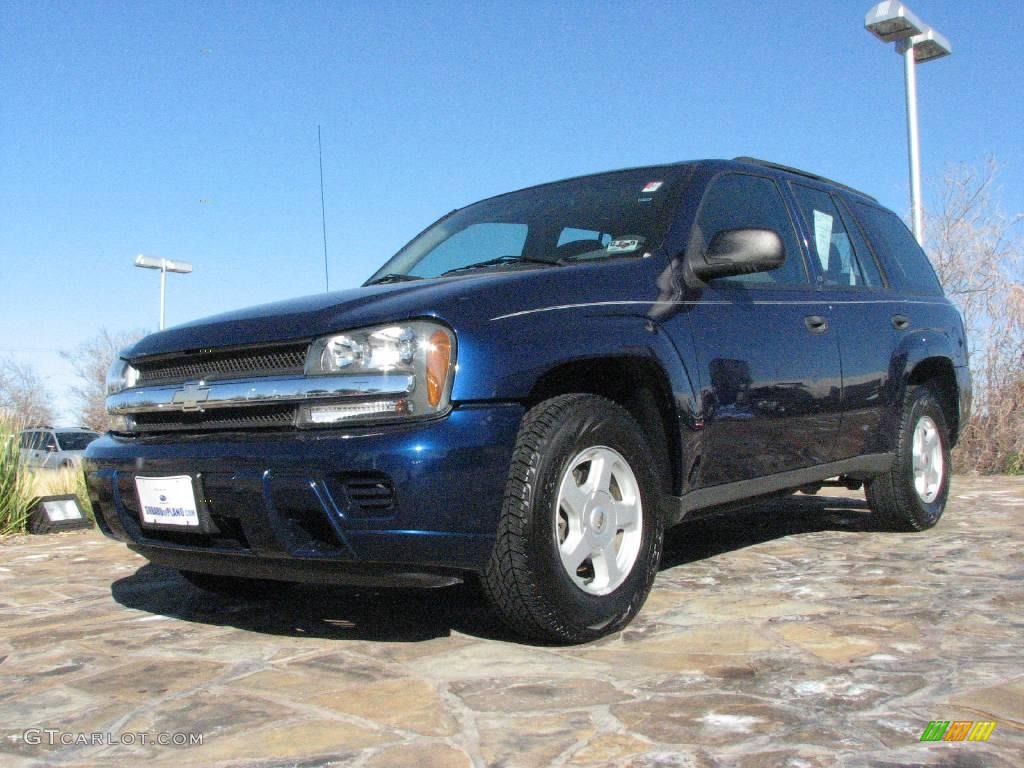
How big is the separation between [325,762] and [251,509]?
2.96 feet

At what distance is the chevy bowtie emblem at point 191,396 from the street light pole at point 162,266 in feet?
46.0

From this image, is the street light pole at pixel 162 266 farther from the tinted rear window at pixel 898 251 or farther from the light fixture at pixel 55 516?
the tinted rear window at pixel 898 251

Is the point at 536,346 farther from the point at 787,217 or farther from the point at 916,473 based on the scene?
the point at 916,473

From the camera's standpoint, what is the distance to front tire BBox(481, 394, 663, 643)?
284cm

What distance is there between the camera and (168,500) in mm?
3105

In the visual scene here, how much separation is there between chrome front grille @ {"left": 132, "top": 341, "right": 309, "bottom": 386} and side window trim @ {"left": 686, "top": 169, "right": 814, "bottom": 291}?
1539mm

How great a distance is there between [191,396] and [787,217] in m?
2.72

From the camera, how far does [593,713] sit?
7.94 ft

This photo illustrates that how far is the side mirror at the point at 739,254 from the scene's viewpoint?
3.59 meters

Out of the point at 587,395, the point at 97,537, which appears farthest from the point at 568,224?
the point at 97,537

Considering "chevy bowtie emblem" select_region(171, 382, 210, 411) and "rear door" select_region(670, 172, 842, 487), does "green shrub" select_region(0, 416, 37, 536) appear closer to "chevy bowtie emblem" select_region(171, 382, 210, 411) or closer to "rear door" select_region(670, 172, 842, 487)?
"chevy bowtie emblem" select_region(171, 382, 210, 411)

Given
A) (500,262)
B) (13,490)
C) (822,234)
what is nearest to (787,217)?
(822,234)

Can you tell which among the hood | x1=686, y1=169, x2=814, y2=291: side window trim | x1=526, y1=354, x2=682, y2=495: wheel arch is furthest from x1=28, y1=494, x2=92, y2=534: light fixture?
x1=686, y1=169, x2=814, y2=291: side window trim

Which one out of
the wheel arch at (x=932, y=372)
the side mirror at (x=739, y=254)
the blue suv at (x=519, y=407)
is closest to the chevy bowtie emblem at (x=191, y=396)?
the blue suv at (x=519, y=407)
